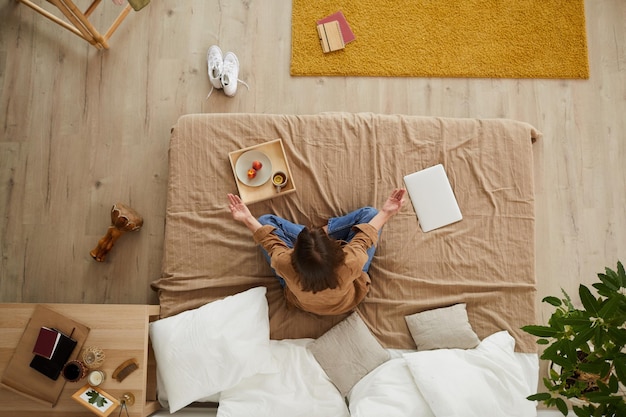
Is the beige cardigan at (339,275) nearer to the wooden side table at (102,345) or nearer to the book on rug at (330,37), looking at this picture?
the wooden side table at (102,345)

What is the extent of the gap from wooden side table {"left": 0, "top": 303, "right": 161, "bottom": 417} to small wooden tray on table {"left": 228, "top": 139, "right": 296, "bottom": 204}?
679 mm

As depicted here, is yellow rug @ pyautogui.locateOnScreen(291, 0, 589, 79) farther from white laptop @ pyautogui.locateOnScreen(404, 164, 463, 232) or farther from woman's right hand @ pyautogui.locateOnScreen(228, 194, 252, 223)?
woman's right hand @ pyautogui.locateOnScreen(228, 194, 252, 223)

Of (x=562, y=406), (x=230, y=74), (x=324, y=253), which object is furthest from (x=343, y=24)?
(x=562, y=406)

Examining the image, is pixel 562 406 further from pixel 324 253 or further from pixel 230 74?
pixel 230 74

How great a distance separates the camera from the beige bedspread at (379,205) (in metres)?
2.23

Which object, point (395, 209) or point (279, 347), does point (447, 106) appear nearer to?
point (395, 209)

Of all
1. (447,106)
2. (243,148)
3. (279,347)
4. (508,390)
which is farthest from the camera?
(447,106)

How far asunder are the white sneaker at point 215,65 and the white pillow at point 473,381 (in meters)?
1.77

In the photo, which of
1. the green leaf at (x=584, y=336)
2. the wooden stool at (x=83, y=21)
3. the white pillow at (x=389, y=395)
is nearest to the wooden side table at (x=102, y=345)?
the white pillow at (x=389, y=395)

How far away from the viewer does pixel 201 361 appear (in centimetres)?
202

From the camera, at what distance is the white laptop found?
229cm

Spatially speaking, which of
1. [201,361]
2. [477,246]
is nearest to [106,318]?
[201,361]

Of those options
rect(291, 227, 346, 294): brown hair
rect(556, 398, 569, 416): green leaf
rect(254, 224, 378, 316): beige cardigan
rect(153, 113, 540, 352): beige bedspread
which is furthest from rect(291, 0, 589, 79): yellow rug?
rect(556, 398, 569, 416): green leaf

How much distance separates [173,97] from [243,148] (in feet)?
2.49
